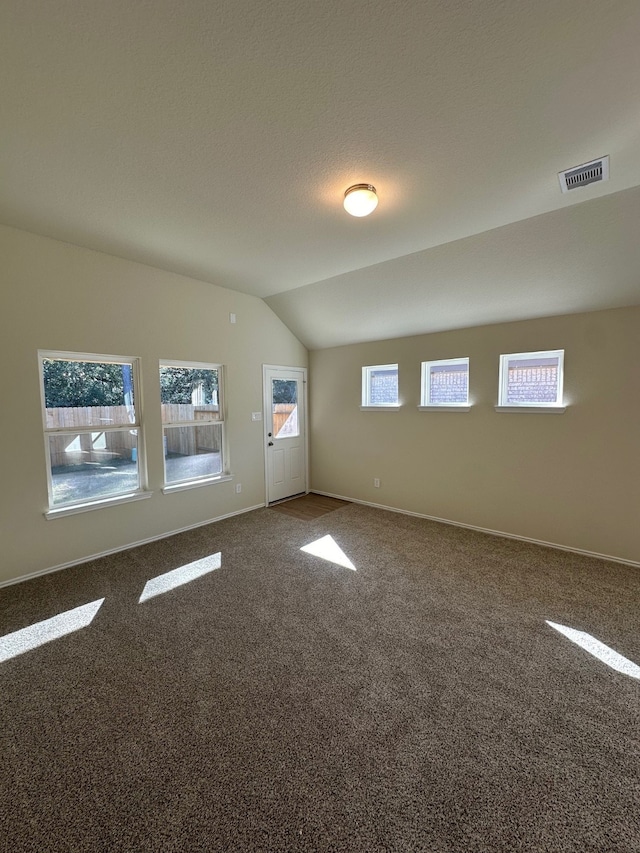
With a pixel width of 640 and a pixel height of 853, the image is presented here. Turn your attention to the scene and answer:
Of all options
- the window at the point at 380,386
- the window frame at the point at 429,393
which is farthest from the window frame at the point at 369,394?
the window frame at the point at 429,393

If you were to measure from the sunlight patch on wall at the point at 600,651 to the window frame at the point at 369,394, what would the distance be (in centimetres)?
300

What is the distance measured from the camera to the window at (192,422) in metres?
4.07

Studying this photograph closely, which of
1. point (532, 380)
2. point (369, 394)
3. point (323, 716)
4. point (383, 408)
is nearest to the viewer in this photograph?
point (323, 716)

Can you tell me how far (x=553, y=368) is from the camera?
12.2ft

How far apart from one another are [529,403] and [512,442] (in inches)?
18.1

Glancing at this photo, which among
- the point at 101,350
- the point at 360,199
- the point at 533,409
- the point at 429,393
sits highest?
the point at 360,199

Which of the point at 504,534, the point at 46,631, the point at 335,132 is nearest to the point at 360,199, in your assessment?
the point at 335,132

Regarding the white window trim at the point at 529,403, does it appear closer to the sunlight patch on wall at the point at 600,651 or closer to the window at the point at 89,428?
the sunlight patch on wall at the point at 600,651

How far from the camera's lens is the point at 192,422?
4281 mm

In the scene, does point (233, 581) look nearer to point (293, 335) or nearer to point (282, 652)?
point (282, 652)

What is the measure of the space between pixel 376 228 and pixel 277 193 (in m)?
0.90

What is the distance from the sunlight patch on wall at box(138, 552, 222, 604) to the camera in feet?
9.57

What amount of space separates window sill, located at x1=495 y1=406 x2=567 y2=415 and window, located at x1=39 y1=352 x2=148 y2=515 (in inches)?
159

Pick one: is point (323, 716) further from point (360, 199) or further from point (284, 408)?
point (284, 408)
